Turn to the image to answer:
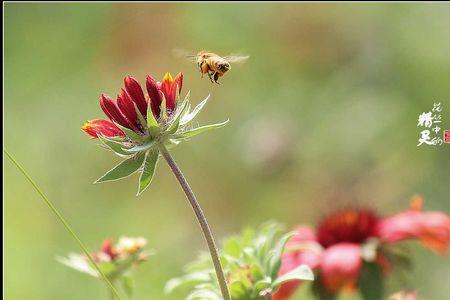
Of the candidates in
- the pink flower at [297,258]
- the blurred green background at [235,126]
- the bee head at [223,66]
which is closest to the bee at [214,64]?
the bee head at [223,66]

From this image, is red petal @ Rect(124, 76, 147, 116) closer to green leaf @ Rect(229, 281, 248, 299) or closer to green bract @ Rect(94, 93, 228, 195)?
green bract @ Rect(94, 93, 228, 195)

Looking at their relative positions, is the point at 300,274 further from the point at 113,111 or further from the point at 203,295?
the point at 113,111

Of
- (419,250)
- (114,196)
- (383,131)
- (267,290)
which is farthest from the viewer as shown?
(114,196)

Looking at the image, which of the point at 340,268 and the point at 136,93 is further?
the point at 340,268

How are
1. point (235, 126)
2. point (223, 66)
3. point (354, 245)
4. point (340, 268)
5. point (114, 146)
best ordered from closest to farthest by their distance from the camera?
1. point (114, 146)
2. point (223, 66)
3. point (340, 268)
4. point (354, 245)
5. point (235, 126)

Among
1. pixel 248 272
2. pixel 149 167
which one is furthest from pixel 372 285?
pixel 149 167

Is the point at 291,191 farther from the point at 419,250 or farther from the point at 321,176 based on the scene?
the point at 419,250

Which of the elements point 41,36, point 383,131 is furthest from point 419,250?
point 41,36
